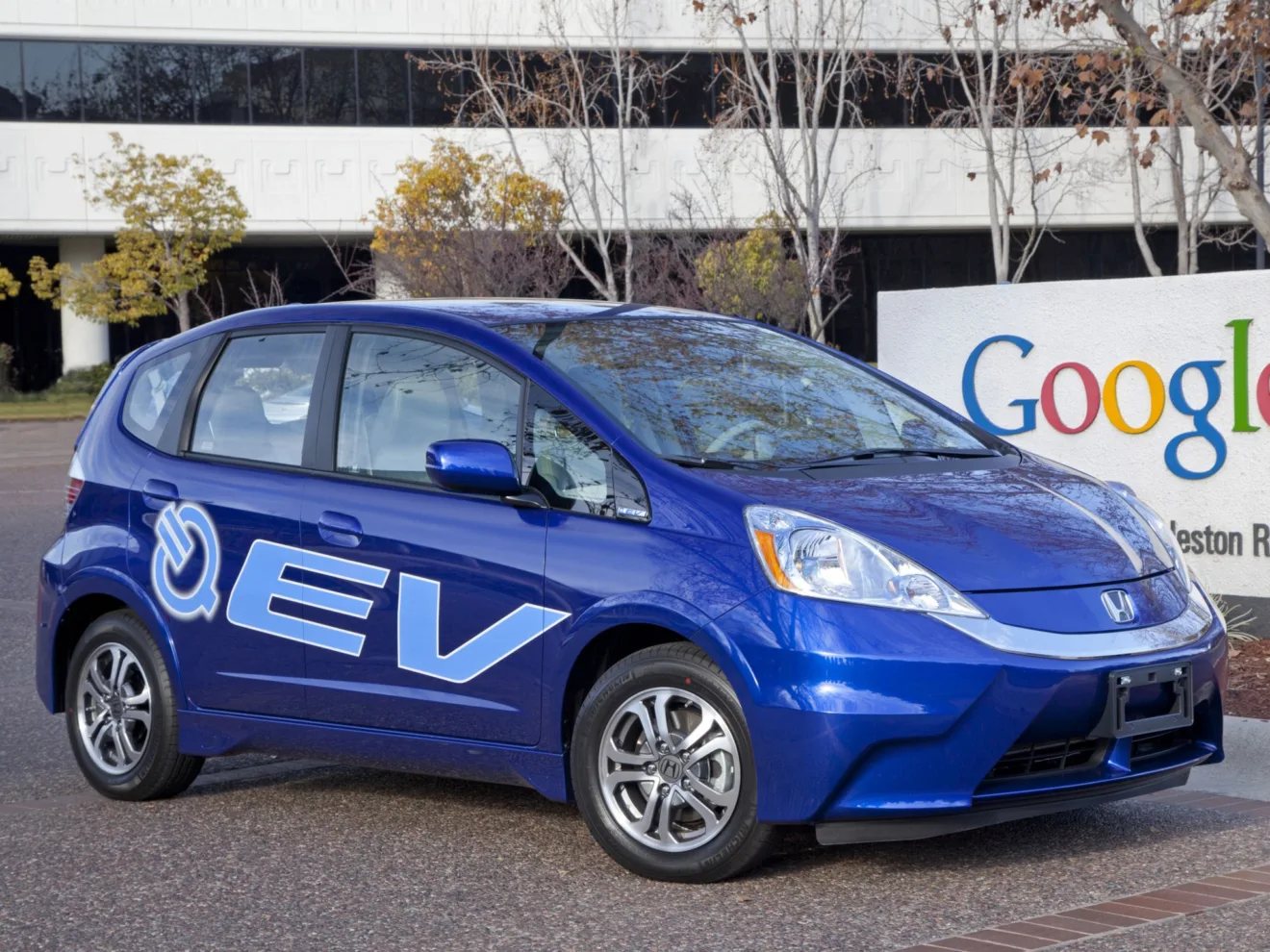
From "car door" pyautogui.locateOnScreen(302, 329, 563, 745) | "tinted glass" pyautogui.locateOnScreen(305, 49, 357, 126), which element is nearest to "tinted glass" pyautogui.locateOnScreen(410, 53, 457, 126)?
"tinted glass" pyautogui.locateOnScreen(305, 49, 357, 126)

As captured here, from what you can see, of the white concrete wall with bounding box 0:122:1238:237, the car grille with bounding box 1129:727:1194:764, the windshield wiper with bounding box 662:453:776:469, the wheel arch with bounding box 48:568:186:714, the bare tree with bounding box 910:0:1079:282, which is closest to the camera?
the car grille with bounding box 1129:727:1194:764

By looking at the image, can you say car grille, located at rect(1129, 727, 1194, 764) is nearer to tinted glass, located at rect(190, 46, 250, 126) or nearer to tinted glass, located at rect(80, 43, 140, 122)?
tinted glass, located at rect(190, 46, 250, 126)

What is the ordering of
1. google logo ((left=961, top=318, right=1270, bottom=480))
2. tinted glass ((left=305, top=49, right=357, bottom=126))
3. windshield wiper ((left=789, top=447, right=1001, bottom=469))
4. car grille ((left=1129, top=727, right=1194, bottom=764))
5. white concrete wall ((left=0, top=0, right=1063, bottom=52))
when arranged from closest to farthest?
car grille ((left=1129, top=727, right=1194, bottom=764)), windshield wiper ((left=789, top=447, right=1001, bottom=469)), google logo ((left=961, top=318, right=1270, bottom=480)), white concrete wall ((left=0, top=0, right=1063, bottom=52)), tinted glass ((left=305, top=49, right=357, bottom=126))

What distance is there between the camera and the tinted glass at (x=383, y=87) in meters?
44.4

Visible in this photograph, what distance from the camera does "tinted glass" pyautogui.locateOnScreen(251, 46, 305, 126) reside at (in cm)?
4416

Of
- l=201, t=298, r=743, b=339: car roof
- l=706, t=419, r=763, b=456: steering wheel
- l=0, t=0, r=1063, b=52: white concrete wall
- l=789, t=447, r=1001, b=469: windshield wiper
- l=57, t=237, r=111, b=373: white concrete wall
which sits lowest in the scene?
l=789, t=447, r=1001, b=469: windshield wiper

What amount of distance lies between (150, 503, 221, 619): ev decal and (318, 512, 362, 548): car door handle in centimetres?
52

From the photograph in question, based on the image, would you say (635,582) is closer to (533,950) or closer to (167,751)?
(533,950)

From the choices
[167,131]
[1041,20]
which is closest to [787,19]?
[1041,20]

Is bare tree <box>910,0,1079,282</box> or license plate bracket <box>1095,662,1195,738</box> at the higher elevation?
bare tree <box>910,0,1079,282</box>

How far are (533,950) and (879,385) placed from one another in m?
2.73

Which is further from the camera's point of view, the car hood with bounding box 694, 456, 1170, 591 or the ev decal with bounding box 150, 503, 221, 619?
→ the ev decal with bounding box 150, 503, 221, 619

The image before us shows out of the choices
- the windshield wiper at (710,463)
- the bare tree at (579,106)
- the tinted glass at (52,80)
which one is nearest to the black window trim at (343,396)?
the windshield wiper at (710,463)

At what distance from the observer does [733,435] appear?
5.78m
